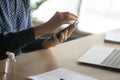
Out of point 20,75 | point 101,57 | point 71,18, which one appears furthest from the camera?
point 71,18

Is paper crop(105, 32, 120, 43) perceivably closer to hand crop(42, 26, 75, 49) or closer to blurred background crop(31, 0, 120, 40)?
hand crop(42, 26, 75, 49)

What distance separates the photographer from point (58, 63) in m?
1.38

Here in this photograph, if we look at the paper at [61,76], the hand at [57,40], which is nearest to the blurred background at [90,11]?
the hand at [57,40]

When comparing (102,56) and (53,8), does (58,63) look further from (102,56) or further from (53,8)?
(53,8)

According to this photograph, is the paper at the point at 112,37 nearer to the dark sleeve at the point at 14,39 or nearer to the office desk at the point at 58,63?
the office desk at the point at 58,63

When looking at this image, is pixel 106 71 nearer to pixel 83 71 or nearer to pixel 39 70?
pixel 83 71

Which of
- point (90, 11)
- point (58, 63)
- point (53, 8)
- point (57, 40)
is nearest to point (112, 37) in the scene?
point (57, 40)

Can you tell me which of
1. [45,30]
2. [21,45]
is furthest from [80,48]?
[21,45]

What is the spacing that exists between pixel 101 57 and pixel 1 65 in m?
0.50

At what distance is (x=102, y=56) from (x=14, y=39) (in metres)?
0.52

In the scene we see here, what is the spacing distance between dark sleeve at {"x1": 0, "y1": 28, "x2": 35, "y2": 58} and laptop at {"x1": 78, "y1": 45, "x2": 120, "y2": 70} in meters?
0.35

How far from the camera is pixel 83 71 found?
130 cm

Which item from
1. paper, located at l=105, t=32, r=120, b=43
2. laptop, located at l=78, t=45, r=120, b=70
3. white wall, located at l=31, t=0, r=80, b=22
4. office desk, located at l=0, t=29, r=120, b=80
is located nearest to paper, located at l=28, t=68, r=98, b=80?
office desk, located at l=0, t=29, r=120, b=80

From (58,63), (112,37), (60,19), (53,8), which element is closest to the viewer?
(58,63)
